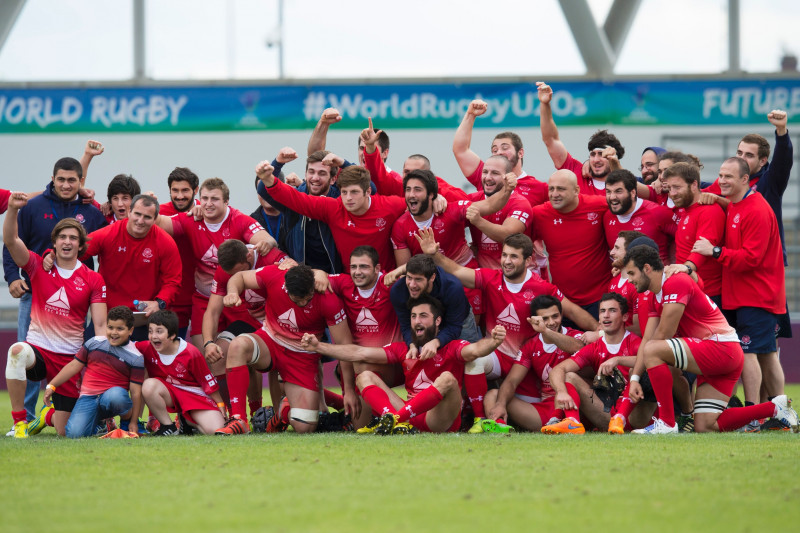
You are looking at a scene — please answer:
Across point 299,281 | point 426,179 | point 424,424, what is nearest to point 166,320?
point 299,281

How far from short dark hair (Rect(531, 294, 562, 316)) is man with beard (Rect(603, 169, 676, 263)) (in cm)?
84

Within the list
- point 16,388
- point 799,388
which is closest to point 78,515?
point 16,388

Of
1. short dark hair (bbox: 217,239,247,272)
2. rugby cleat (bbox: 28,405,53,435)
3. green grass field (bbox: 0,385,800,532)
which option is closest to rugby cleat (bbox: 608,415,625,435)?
green grass field (bbox: 0,385,800,532)

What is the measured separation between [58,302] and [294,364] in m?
1.88

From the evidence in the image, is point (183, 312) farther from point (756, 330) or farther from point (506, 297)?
point (756, 330)

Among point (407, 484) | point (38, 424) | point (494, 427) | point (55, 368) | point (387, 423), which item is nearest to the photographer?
point (407, 484)

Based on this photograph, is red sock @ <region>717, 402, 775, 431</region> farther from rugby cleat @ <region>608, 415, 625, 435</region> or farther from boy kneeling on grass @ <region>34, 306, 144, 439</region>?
boy kneeling on grass @ <region>34, 306, 144, 439</region>

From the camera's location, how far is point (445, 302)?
6996 mm

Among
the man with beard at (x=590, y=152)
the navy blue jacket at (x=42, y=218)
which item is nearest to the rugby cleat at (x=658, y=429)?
the man with beard at (x=590, y=152)

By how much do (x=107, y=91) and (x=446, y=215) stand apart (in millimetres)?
6745

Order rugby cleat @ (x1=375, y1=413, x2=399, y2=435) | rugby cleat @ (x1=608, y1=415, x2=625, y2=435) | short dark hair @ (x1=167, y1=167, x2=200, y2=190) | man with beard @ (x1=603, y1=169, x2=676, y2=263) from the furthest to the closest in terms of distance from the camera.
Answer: short dark hair @ (x1=167, y1=167, x2=200, y2=190) < man with beard @ (x1=603, y1=169, x2=676, y2=263) < rugby cleat @ (x1=608, y1=415, x2=625, y2=435) < rugby cleat @ (x1=375, y1=413, x2=399, y2=435)

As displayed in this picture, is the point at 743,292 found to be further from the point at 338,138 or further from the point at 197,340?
the point at 338,138

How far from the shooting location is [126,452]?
18.9 ft

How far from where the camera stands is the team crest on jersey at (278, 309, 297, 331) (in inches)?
289
